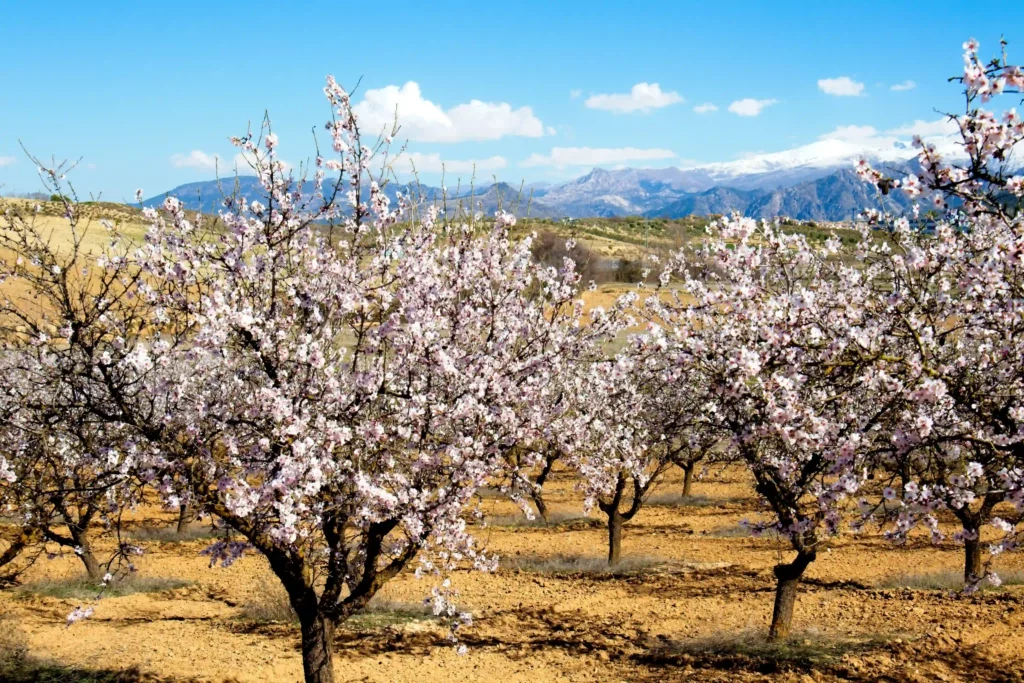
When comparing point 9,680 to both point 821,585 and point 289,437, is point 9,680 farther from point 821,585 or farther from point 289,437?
point 821,585

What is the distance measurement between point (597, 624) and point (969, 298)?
36.0 ft

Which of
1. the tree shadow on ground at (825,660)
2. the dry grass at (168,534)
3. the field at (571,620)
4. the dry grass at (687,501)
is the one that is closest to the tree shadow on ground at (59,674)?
the field at (571,620)

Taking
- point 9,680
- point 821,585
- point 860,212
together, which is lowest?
point 821,585

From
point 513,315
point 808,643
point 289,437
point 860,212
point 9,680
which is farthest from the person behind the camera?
point 808,643

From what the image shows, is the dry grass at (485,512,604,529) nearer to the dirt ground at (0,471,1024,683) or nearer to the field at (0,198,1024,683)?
the field at (0,198,1024,683)

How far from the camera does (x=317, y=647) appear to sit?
9.25 meters

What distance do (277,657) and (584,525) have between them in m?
15.2

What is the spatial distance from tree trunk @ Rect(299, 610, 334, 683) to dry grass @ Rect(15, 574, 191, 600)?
11381 millimetres

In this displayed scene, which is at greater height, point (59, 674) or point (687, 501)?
point (59, 674)

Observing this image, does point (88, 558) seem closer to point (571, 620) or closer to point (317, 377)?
point (571, 620)

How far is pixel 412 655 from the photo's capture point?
46.8ft

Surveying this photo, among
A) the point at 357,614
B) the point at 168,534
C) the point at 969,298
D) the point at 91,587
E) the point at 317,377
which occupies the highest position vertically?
the point at 969,298

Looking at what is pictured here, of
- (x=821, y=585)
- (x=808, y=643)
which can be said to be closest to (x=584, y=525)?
(x=821, y=585)

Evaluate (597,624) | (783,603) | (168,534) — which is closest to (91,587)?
(168,534)
